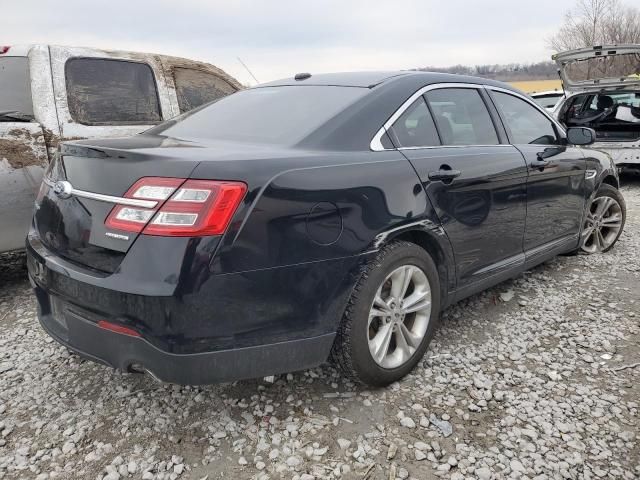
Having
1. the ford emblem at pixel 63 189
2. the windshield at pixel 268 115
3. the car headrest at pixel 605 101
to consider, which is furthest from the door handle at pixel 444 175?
the car headrest at pixel 605 101

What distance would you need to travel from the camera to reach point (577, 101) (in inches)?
321

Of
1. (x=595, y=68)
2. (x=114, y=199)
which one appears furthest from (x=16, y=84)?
(x=595, y=68)

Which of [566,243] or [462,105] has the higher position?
[462,105]

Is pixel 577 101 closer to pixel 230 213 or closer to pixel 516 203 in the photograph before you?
pixel 516 203

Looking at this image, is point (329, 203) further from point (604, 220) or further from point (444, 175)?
point (604, 220)

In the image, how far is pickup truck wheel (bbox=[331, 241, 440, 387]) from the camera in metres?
2.26

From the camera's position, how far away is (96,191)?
199cm

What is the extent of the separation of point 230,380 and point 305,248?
603 mm

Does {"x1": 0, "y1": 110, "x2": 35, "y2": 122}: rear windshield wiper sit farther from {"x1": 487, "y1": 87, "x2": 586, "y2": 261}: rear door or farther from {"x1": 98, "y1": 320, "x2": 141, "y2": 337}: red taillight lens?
{"x1": 487, "y1": 87, "x2": 586, "y2": 261}: rear door

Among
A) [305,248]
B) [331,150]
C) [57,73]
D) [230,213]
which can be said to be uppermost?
[57,73]

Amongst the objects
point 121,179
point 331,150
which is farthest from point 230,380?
point 331,150

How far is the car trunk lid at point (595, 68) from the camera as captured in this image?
6.31 metres

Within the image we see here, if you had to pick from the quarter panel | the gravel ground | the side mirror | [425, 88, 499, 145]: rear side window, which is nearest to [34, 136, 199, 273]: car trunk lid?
the quarter panel

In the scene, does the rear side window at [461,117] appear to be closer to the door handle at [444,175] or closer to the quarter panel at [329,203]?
the door handle at [444,175]
